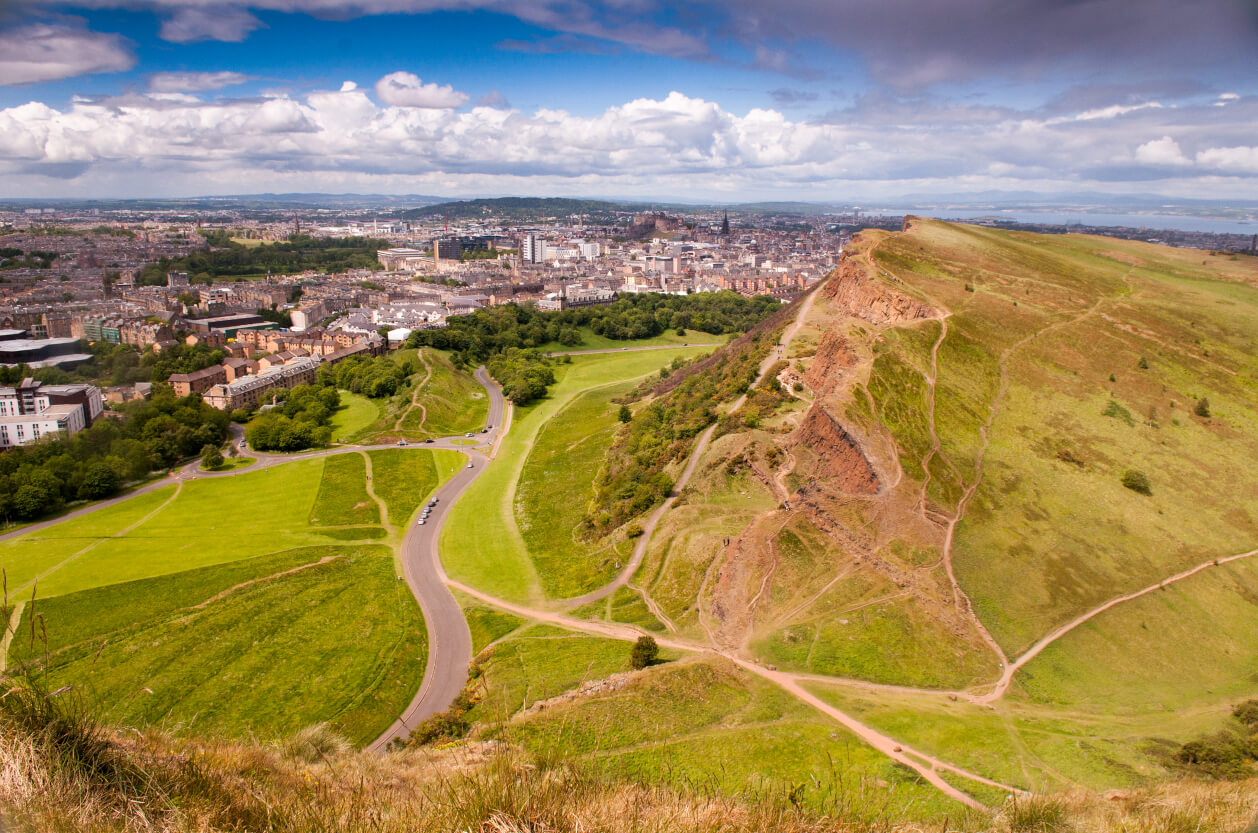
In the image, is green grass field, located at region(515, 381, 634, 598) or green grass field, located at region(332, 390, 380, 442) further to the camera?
green grass field, located at region(332, 390, 380, 442)

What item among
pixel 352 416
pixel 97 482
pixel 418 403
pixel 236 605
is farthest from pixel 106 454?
pixel 236 605

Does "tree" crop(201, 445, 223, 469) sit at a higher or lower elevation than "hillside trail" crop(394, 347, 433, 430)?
lower

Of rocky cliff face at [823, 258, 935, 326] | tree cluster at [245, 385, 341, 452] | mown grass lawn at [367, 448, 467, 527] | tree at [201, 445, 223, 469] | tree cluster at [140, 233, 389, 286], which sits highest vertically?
tree cluster at [140, 233, 389, 286]

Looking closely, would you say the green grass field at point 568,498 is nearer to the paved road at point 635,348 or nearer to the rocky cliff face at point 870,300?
the rocky cliff face at point 870,300

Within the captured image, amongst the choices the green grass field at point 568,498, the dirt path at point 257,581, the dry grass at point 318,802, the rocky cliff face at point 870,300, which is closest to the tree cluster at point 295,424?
the green grass field at point 568,498

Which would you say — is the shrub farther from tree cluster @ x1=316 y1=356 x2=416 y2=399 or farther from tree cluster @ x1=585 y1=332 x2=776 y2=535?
tree cluster @ x1=316 y1=356 x2=416 y2=399

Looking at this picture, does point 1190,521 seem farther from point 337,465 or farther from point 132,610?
point 337,465

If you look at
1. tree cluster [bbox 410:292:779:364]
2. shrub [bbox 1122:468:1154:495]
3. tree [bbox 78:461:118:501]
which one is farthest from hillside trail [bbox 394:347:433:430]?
shrub [bbox 1122:468:1154:495]
